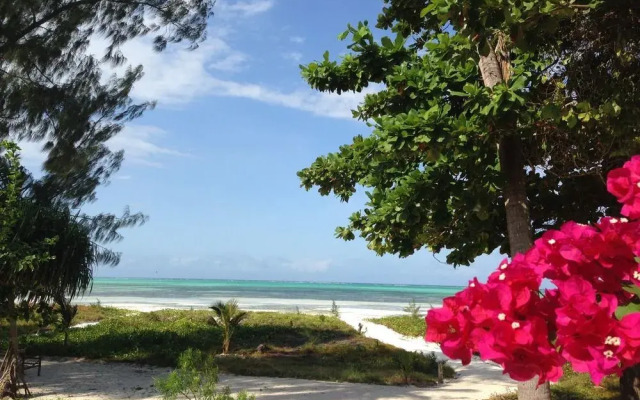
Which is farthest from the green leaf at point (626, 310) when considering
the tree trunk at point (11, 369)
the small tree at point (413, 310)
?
the small tree at point (413, 310)

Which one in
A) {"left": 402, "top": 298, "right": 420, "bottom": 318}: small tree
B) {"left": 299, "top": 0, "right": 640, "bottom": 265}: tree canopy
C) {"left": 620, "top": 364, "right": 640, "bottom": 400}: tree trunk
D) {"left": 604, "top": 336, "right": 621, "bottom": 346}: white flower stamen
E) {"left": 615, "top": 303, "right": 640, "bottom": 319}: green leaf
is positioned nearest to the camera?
{"left": 604, "top": 336, "right": 621, "bottom": 346}: white flower stamen

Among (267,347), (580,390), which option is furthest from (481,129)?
(267,347)

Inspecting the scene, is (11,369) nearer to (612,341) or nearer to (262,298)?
(612,341)

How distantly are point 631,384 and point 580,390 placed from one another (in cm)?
267

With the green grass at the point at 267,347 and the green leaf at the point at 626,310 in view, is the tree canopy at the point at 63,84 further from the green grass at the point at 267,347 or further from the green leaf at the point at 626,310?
the green leaf at the point at 626,310

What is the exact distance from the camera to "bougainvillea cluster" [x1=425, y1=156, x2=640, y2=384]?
132cm

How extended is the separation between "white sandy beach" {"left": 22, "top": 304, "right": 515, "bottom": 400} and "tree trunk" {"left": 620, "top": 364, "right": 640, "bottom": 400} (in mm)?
2870

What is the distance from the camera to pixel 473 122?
5.20 metres

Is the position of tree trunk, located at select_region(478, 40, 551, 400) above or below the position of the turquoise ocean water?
above

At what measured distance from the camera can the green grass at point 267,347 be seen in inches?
513

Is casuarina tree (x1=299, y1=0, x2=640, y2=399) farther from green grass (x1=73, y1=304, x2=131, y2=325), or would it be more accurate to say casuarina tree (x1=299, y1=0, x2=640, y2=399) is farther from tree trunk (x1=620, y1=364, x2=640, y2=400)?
green grass (x1=73, y1=304, x2=131, y2=325)


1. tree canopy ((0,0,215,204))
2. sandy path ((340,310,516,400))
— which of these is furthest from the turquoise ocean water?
tree canopy ((0,0,215,204))

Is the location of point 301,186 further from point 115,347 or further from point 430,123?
point 115,347

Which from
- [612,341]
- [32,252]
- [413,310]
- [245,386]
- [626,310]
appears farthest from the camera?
[413,310]
